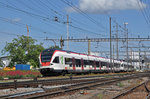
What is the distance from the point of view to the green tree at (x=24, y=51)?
72.1 m

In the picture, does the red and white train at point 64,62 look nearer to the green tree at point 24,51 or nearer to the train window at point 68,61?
the train window at point 68,61

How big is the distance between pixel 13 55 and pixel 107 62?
102 feet

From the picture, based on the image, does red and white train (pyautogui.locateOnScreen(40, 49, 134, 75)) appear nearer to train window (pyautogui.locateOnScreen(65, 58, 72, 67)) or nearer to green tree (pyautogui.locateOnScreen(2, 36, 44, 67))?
train window (pyautogui.locateOnScreen(65, 58, 72, 67))

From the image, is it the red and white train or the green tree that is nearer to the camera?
the red and white train

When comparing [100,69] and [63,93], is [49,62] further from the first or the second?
[100,69]

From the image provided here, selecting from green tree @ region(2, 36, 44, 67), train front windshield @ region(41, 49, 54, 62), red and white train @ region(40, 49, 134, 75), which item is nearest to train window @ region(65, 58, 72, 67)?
red and white train @ region(40, 49, 134, 75)

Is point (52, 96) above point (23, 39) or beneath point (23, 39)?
beneath

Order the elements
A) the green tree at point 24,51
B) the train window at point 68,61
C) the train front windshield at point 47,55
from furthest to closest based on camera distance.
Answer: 1. the green tree at point 24,51
2. the train window at point 68,61
3. the train front windshield at point 47,55

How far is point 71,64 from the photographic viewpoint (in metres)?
34.4

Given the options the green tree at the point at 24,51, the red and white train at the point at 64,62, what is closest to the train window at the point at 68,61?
the red and white train at the point at 64,62

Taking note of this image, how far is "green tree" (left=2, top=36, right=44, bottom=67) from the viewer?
7206cm

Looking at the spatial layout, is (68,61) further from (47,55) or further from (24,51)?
(24,51)

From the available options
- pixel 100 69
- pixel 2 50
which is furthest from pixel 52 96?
pixel 2 50

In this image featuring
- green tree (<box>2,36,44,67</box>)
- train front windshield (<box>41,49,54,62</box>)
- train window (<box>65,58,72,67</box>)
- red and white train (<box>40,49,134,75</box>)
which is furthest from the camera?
green tree (<box>2,36,44,67</box>)
